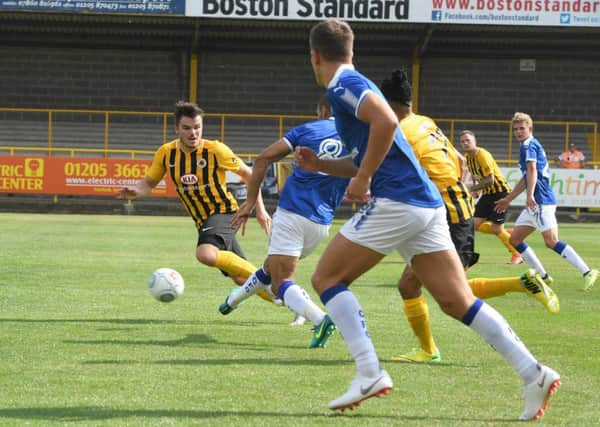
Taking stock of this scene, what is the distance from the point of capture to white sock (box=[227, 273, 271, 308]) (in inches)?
344

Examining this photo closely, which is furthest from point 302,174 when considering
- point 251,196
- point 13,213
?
point 13,213

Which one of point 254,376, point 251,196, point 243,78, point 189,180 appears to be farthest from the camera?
point 243,78

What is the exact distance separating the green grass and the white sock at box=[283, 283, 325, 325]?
263 mm

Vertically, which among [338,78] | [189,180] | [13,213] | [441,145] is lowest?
[13,213]

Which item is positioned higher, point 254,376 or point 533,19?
point 533,19

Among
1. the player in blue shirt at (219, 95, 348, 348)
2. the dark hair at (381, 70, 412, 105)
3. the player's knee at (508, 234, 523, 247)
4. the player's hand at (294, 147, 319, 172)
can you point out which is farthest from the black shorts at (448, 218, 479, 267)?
the player's knee at (508, 234, 523, 247)

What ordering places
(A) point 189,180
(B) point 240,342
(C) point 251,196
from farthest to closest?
(A) point 189,180, (B) point 240,342, (C) point 251,196

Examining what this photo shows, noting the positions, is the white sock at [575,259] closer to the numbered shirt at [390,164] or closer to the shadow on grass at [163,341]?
the shadow on grass at [163,341]

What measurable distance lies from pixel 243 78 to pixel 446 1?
308 inches

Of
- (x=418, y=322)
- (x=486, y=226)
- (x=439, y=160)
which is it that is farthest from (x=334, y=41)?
(x=486, y=226)

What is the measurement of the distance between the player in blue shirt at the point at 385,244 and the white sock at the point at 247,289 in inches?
126

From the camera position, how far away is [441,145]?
24.3 feet

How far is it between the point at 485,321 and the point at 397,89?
1868 millimetres

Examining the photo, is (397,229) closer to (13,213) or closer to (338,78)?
(338,78)
